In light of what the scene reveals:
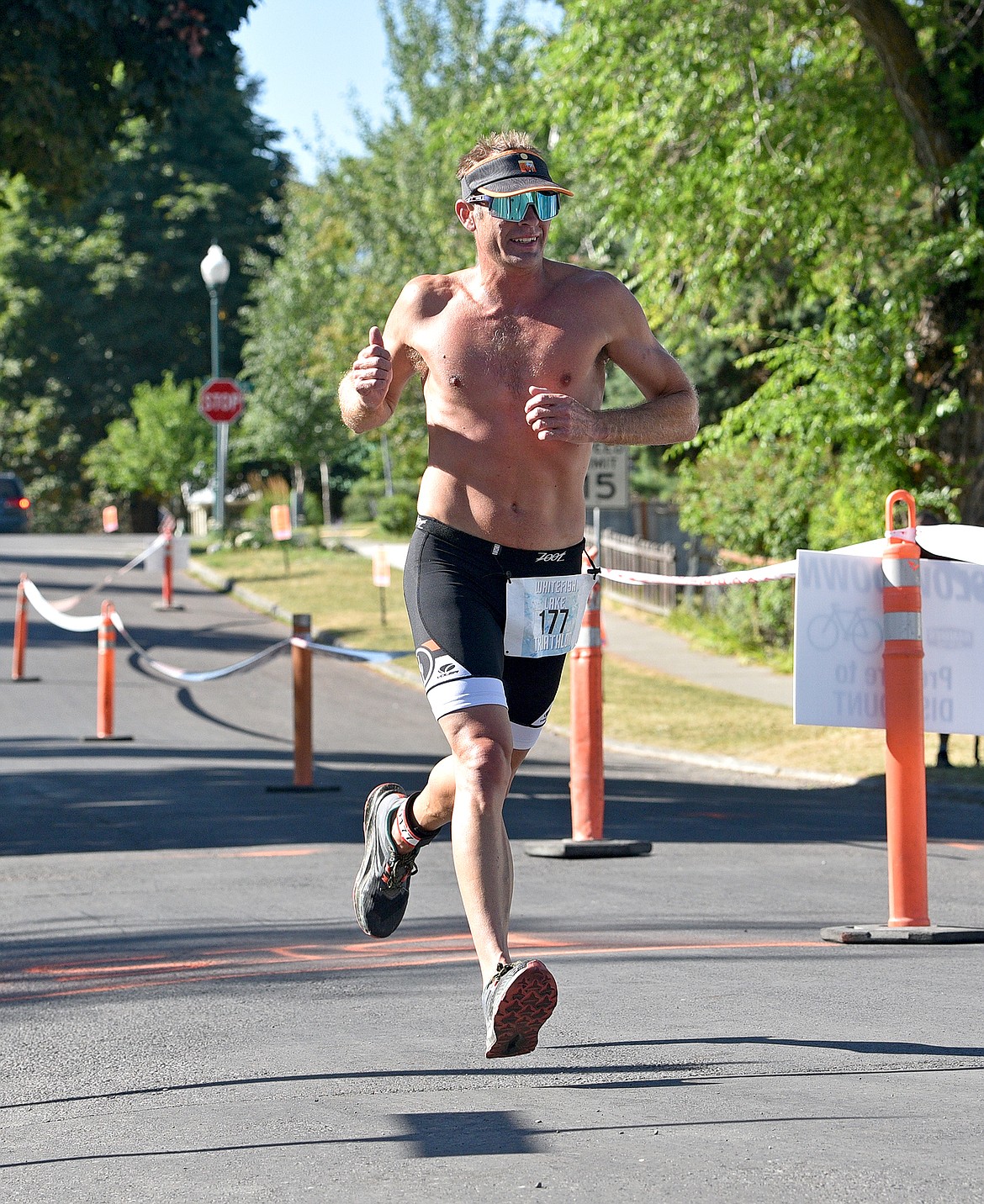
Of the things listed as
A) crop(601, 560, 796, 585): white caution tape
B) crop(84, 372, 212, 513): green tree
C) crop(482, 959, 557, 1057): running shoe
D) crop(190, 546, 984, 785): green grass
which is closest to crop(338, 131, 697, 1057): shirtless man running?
crop(482, 959, 557, 1057): running shoe

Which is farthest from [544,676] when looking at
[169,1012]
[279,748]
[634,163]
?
[634,163]

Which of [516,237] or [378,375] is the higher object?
[516,237]

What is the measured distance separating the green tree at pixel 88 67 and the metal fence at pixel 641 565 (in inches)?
503

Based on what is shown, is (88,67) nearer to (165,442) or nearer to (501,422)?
(501,422)

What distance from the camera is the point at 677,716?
17.5m

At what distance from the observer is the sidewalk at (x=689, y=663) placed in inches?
778

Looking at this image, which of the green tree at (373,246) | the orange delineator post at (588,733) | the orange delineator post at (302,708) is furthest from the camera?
the green tree at (373,246)

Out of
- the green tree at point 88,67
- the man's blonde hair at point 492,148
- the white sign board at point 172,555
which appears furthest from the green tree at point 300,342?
the man's blonde hair at point 492,148

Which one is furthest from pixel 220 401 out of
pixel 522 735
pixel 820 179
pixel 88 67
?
pixel 522 735

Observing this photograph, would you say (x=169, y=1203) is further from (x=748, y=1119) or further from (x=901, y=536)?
(x=901, y=536)

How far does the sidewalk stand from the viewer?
19.8 m

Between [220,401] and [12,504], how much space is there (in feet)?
64.6

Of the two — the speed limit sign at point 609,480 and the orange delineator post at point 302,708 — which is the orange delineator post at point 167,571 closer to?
the speed limit sign at point 609,480

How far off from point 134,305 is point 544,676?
5858 centimetres
